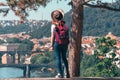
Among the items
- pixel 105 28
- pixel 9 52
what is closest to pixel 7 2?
pixel 9 52

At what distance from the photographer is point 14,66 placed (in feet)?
249

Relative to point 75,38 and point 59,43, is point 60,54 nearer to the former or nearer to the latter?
point 59,43

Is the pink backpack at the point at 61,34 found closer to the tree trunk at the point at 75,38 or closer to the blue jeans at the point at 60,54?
the blue jeans at the point at 60,54

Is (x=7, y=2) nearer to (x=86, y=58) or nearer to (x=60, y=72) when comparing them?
(x=60, y=72)

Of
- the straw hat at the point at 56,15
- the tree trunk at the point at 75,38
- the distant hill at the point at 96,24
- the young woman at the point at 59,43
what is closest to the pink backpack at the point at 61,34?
the young woman at the point at 59,43

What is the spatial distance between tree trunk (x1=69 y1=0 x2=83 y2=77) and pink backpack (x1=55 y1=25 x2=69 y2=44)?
98 cm

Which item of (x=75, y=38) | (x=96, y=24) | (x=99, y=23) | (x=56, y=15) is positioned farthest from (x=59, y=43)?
(x=99, y=23)

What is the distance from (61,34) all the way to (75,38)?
1.12 m

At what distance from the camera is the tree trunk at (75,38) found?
9484 millimetres

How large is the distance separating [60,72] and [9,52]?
330 ft

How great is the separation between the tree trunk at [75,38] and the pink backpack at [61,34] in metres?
0.98

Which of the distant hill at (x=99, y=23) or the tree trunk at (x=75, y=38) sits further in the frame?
the distant hill at (x=99, y=23)

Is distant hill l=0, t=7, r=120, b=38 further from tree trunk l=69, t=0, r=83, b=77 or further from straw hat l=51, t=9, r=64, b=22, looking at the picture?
straw hat l=51, t=9, r=64, b=22

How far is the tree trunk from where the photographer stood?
9.48 m
